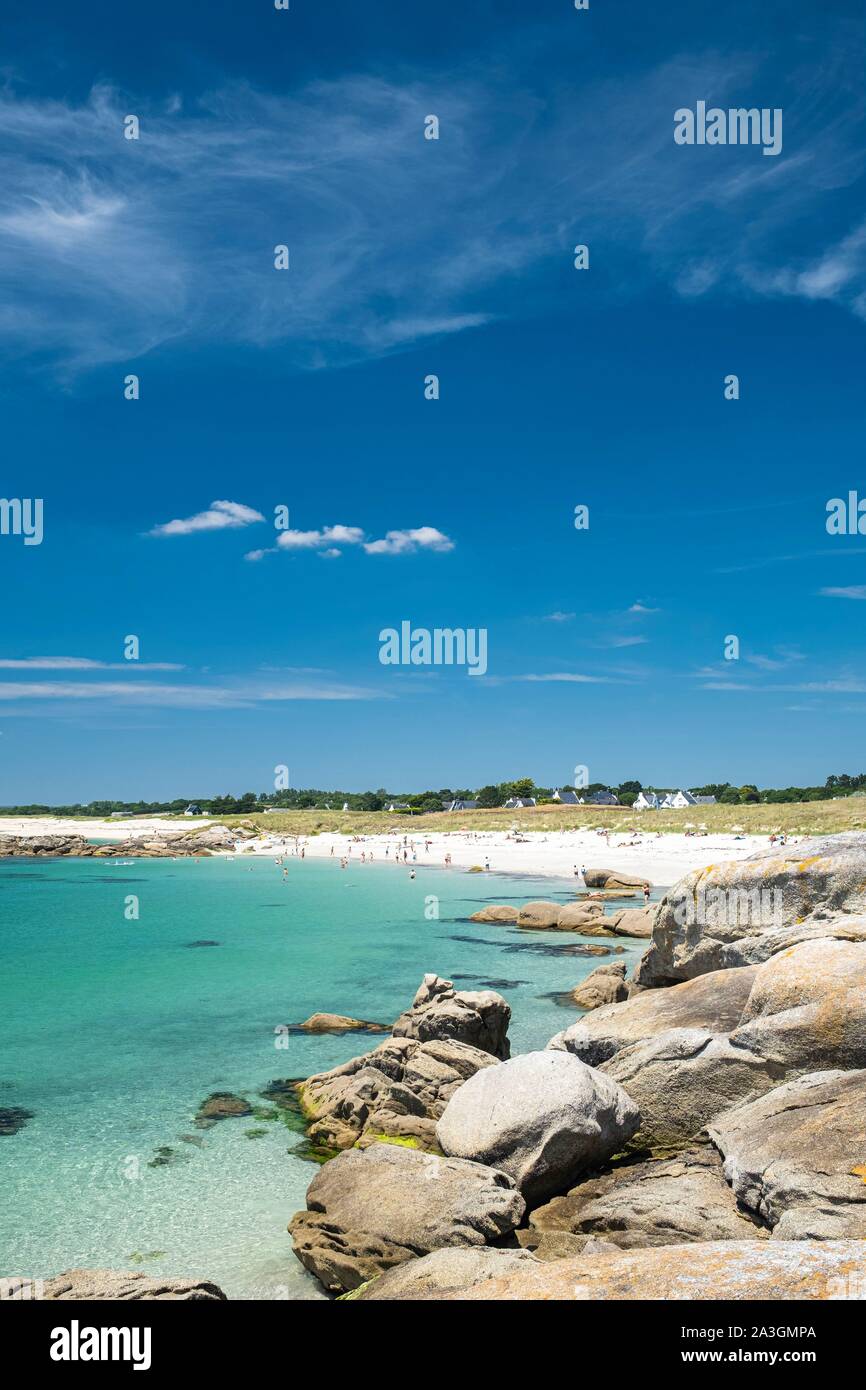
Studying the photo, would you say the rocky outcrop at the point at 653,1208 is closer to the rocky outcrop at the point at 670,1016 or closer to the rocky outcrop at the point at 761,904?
the rocky outcrop at the point at 670,1016

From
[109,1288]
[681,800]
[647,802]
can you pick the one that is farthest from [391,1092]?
[647,802]

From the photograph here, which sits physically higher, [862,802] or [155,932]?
[862,802]

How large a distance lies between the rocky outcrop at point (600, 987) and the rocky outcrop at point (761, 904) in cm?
538

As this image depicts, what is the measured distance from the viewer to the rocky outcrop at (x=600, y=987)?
25.9m

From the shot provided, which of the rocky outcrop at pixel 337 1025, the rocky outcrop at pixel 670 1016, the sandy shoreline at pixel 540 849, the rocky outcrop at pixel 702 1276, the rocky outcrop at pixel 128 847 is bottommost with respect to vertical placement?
the rocky outcrop at pixel 128 847

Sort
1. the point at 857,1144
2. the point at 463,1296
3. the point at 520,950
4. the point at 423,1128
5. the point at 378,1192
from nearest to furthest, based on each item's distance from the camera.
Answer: the point at 463,1296, the point at 857,1144, the point at 378,1192, the point at 423,1128, the point at 520,950

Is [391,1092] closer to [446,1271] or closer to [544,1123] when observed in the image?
[544,1123]

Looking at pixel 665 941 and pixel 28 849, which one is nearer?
pixel 665 941

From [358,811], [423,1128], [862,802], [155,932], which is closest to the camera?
[423,1128]

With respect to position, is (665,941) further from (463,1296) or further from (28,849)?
(28,849)

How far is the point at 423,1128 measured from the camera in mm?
15547

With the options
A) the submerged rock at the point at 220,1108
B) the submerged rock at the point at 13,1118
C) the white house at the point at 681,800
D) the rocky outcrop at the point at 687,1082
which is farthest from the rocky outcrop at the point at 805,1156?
the white house at the point at 681,800

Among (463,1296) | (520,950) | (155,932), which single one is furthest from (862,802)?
(463,1296)
